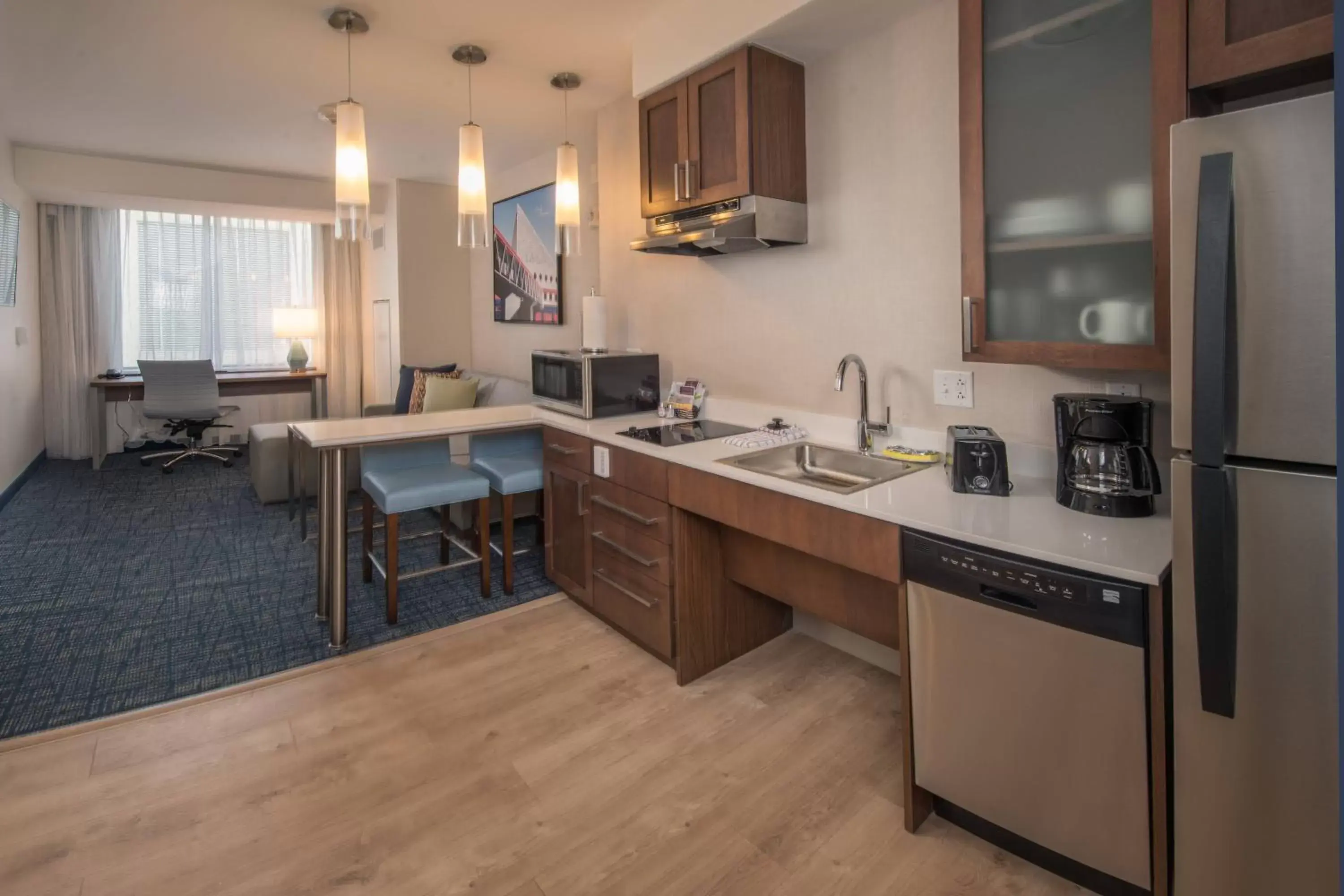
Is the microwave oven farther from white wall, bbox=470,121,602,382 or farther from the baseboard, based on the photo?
the baseboard

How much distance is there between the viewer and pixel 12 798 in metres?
1.86

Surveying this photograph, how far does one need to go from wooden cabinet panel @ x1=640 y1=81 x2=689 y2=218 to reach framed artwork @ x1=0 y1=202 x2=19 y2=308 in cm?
443

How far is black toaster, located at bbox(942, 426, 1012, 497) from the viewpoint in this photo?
182 centimetres

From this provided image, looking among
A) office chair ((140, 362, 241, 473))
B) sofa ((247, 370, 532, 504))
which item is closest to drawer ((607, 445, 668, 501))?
sofa ((247, 370, 532, 504))

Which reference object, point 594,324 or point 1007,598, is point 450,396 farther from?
point 1007,598

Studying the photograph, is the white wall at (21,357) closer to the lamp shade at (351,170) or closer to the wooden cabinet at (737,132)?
the lamp shade at (351,170)

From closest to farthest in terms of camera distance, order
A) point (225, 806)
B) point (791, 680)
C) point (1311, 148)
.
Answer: point (1311, 148) < point (225, 806) < point (791, 680)

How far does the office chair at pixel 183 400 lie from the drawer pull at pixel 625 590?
15.9 ft

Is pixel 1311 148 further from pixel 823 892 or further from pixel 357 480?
pixel 357 480

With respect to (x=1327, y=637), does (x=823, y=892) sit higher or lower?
lower

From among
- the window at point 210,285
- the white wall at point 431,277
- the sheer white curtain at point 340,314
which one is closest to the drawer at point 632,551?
the white wall at point 431,277

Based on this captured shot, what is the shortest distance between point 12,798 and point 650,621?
1.83 m

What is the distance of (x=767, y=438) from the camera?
2.60 meters

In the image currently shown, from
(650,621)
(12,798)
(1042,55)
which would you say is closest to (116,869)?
(12,798)
